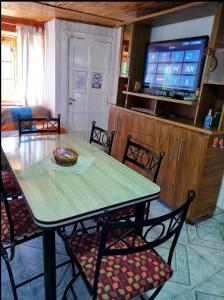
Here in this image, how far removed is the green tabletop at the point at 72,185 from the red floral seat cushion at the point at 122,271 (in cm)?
26

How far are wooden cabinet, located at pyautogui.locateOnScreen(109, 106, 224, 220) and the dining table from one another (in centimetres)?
80

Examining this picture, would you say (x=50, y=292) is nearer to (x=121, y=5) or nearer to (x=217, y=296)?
(x=217, y=296)

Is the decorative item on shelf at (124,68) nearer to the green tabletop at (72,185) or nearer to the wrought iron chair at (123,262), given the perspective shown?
the green tabletop at (72,185)

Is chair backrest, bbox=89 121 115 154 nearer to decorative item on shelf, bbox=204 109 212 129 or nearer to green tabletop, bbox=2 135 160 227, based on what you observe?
green tabletop, bbox=2 135 160 227

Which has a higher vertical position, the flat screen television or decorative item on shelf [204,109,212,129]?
the flat screen television

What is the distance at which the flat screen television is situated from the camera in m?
2.20

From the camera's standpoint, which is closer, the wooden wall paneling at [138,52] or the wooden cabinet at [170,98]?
the wooden cabinet at [170,98]

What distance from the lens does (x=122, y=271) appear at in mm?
1101

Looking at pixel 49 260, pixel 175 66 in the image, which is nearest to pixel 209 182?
pixel 175 66

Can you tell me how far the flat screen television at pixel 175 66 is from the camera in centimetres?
220

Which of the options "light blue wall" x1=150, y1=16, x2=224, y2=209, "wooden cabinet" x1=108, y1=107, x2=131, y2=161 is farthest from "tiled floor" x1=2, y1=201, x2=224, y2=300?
"wooden cabinet" x1=108, y1=107, x2=131, y2=161

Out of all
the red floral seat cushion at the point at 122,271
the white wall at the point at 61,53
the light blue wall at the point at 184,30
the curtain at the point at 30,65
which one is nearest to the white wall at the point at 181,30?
the light blue wall at the point at 184,30

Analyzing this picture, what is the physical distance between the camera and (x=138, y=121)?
2713mm

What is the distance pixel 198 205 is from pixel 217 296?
808 millimetres
